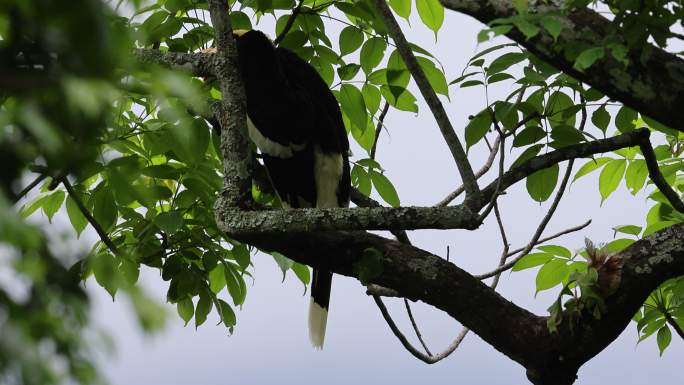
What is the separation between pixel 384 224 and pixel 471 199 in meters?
0.23

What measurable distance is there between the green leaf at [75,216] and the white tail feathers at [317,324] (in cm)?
76

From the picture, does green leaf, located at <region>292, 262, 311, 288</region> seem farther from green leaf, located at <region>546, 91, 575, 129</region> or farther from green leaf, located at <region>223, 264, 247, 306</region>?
green leaf, located at <region>546, 91, 575, 129</region>

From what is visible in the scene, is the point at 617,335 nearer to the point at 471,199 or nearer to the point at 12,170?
the point at 471,199

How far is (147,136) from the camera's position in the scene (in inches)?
99.4

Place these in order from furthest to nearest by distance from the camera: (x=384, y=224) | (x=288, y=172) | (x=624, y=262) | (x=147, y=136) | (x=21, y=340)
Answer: (x=288, y=172)
(x=147, y=136)
(x=624, y=262)
(x=384, y=224)
(x=21, y=340)

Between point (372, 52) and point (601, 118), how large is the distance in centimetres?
67

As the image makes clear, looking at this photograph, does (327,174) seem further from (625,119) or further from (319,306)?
(625,119)

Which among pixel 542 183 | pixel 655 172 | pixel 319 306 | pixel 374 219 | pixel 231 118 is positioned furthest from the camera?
pixel 319 306

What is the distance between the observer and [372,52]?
267cm

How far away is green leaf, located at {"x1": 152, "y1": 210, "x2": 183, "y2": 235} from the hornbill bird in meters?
0.57

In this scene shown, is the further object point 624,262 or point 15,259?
point 624,262

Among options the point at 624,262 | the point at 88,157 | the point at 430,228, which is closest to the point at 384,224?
the point at 430,228

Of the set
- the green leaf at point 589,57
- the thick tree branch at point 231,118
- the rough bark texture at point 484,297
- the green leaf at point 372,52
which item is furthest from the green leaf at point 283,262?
the green leaf at point 589,57

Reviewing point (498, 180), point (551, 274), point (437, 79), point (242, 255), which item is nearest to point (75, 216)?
point (242, 255)
